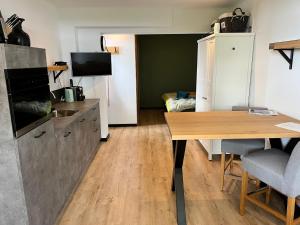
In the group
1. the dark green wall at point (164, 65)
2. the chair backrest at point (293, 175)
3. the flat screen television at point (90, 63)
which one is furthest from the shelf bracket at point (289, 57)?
the dark green wall at point (164, 65)

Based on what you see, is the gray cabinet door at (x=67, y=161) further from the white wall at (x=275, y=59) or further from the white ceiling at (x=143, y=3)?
the white wall at (x=275, y=59)

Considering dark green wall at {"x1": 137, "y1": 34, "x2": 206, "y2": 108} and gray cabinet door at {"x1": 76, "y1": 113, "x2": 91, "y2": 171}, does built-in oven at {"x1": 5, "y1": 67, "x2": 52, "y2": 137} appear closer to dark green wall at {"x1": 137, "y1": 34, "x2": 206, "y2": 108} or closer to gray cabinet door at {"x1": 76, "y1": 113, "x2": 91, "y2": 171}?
gray cabinet door at {"x1": 76, "y1": 113, "x2": 91, "y2": 171}

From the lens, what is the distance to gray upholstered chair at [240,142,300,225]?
5.75 ft

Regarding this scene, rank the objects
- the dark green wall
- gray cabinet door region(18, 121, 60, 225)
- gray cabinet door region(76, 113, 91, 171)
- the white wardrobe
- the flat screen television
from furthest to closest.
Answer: the dark green wall → the flat screen television → the white wardrobe → gray cabinet door region(76, 113, 91, 171) → gray cabinet door region(18, 121, 60, 225)

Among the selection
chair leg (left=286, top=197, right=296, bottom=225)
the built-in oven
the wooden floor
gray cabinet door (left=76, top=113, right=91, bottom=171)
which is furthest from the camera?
gray cabinet door (left=76, top=113, right=91, bottom=171)

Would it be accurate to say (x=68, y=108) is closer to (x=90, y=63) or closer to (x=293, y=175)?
(x=90, y=63)

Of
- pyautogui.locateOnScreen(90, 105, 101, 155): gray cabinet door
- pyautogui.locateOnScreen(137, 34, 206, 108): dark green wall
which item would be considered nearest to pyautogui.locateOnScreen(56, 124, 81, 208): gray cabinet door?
pyautogui.locateOnScreen(90, 105, 101, 155): gray cabinet door

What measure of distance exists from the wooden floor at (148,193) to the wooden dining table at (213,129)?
0.37 meters

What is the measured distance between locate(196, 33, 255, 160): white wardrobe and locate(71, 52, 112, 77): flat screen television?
1.72m

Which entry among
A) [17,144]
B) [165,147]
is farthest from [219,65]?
[17,144]

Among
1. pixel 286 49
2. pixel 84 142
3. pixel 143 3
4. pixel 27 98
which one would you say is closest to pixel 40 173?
pixel 27 98

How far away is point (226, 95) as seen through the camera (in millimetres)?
3438

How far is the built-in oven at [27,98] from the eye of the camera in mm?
1548

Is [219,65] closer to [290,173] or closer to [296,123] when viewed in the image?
[296,123]
